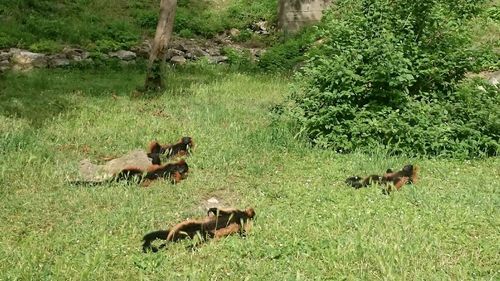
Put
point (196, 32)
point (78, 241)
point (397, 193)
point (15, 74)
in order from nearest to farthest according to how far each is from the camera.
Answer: point (78, 241) → point (397, 193) → point (15, 74) → point (196, 32)

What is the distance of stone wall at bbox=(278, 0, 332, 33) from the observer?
65.2ft

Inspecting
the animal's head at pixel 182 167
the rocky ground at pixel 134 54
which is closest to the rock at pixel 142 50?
the rocky ground at pixel 134 54

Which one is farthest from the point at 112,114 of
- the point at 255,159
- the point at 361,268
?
the point at 361,268

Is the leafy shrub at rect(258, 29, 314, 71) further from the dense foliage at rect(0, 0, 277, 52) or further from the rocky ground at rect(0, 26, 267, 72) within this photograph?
the dense foliage at rect(0, 0, 277, 52)

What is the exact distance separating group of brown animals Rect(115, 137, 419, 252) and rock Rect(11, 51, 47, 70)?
825 centimetres

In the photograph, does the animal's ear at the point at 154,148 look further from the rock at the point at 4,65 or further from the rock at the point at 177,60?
the rock at the point at 177,60

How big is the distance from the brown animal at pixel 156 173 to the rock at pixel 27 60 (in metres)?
9.10

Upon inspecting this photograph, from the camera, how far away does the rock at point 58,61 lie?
14836mm

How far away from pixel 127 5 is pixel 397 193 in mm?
16754

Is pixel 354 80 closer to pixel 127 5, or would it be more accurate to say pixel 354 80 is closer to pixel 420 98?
pixel 420 98

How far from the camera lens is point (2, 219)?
5.50 m

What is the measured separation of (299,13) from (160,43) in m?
9.03

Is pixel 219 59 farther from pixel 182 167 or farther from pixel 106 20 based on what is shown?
pixel 182 167

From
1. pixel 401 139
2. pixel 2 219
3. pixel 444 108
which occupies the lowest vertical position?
pixel 2 219
